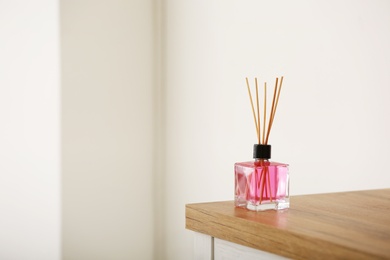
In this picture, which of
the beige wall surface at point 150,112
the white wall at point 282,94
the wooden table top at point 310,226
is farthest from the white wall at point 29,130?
the wooden table top at point 310,226

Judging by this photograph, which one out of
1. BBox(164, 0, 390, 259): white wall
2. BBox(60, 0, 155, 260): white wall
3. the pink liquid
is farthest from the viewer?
BBox(60, 0, 155, 260): white wall

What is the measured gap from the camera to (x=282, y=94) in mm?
1665

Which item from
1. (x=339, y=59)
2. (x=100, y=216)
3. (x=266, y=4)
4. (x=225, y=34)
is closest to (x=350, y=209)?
(x=339, y=59)

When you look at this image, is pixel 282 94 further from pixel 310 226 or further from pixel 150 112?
pixel 310 226

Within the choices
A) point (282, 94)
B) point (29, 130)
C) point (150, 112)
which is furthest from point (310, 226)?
point (150, 112)

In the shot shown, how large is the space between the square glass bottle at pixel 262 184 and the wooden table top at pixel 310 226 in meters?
0.02

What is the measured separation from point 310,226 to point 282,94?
3.39 ft

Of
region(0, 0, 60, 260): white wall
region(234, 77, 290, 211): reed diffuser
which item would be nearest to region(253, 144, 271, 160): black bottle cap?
region(234, 77, 290, 211): reed diffuser

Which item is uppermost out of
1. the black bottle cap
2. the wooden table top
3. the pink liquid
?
the black bottle cap

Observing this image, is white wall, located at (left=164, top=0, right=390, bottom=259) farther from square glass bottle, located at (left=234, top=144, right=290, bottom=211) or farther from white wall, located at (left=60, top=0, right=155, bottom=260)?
square glass bottle, located at (left=234, top=144, right=290, bottom=211)

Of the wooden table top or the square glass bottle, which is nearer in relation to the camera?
the wooden table top

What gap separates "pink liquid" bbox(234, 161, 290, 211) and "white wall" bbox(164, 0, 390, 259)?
2.02 feet

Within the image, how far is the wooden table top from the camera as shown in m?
0.58

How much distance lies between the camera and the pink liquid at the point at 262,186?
31.3 inches
